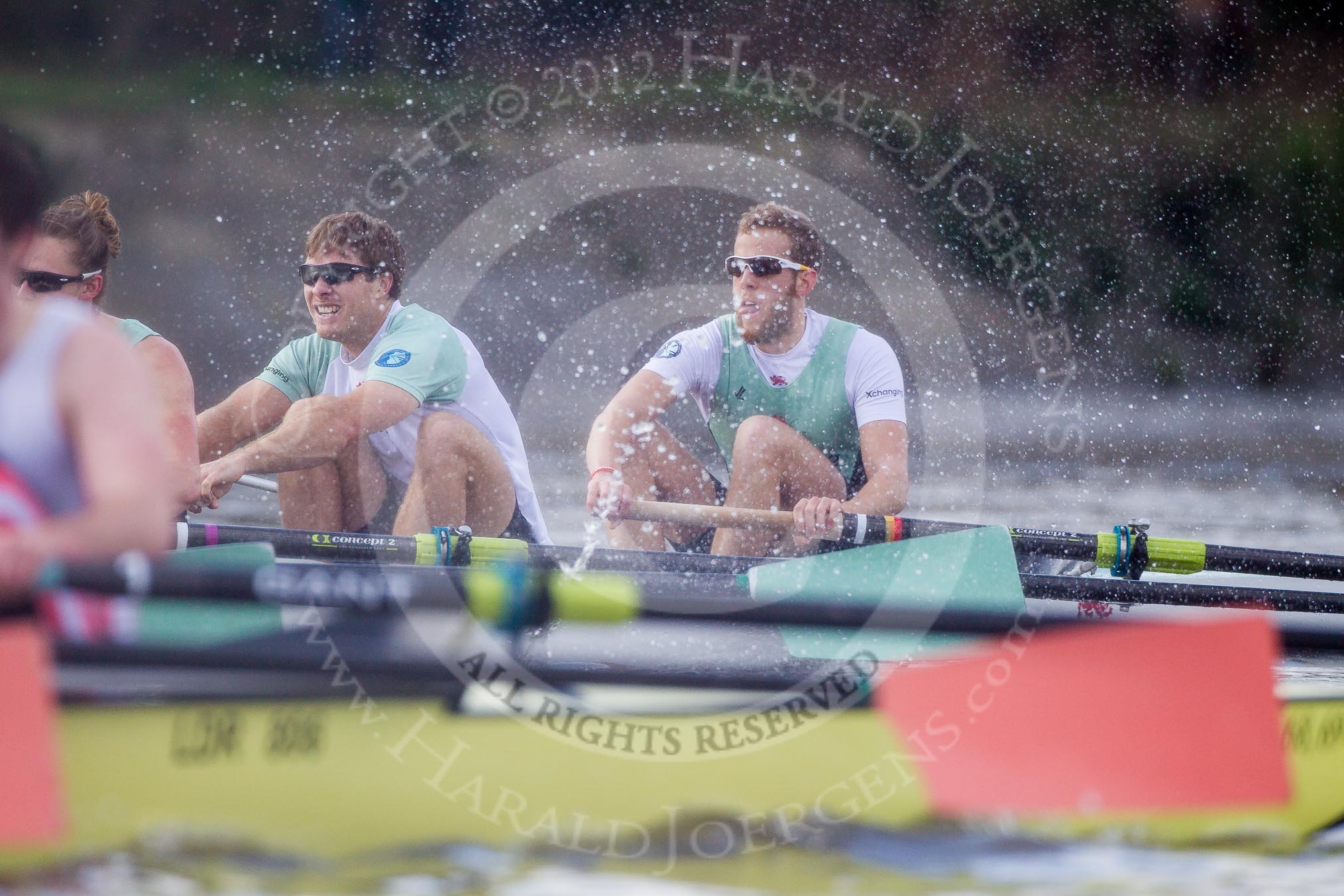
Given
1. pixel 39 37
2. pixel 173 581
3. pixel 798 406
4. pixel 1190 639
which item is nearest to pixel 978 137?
pixel 39 37

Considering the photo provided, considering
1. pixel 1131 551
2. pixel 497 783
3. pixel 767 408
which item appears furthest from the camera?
pixel 767 408

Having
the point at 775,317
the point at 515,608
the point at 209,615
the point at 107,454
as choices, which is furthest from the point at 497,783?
the point at 775,317

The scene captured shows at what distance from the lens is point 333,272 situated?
10.8ft

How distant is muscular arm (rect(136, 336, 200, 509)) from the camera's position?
2.87 meters

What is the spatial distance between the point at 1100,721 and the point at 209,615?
144 cm

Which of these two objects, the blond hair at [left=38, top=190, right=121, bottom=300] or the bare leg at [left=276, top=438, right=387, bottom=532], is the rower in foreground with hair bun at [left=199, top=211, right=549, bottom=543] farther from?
the blond hair at [left=38, top=190, right=121, bottom=300]

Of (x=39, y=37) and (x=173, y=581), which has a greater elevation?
(x=39, y=37)

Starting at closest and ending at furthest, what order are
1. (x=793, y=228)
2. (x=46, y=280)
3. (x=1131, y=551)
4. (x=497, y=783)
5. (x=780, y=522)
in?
(x=497, y=783), (x=46, y=280), (x=780, y=522), (x=1131, y=551), (x=793, y=228)

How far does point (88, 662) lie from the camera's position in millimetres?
1613

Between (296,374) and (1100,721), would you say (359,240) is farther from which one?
(1100,721)

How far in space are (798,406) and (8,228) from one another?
2148 millimetres

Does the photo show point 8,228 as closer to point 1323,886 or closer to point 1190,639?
point 1190,639

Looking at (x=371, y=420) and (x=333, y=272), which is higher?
(x=333, y=272)

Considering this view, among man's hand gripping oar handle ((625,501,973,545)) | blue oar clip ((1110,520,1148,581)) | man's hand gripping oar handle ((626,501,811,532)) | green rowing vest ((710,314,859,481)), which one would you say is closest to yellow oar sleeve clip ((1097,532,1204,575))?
blue oar clip ((1110,520,1148,581))
